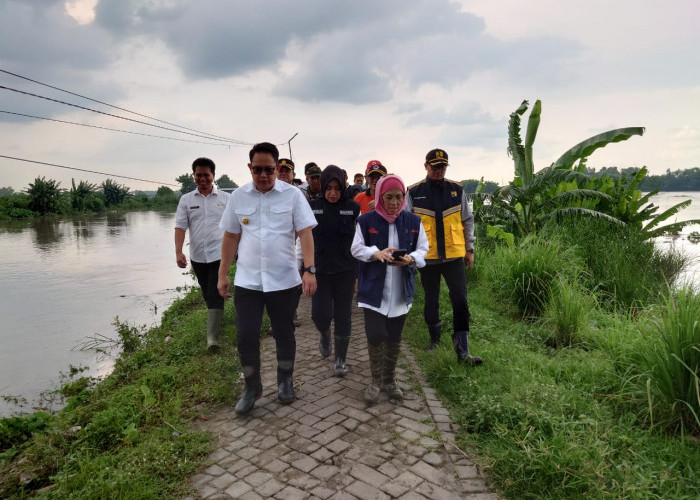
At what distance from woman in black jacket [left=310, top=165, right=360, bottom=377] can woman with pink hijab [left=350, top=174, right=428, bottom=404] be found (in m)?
0.63

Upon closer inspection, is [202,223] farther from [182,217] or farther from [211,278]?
[211,278]

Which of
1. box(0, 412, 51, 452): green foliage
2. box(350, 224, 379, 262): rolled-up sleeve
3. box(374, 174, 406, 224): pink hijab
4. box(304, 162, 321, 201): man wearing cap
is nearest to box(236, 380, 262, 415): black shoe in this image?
box(350, 224, 379, 262): rolled-up sleeve

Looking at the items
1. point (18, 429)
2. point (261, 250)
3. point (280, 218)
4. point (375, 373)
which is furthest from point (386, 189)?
point (18, 429)

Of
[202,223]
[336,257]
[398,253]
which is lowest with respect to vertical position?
[336,257]

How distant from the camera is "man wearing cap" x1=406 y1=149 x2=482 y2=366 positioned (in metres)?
4.45

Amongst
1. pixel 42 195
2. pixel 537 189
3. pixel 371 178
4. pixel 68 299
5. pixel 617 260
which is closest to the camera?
pixel 371 178

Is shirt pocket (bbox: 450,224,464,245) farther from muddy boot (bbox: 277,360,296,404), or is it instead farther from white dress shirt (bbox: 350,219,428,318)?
muddy boot (bbox: 277,360,296,404)

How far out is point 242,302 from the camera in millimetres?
3707

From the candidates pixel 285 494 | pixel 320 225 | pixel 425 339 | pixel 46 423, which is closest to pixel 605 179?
pixel 425 339

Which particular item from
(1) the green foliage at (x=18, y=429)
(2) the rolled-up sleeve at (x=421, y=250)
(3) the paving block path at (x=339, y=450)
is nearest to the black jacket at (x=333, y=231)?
(2) the rolled-up sleeve at (x=421, y=250)

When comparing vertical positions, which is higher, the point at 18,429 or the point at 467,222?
the point at 467,222

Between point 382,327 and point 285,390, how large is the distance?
0.99 metres

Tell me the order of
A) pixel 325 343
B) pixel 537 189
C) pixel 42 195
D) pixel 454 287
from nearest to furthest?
1. pixel 454 287
2. pixel 325 343
3. pixel 537 189
4. pixel 42 195

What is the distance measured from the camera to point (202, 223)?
527 cm
